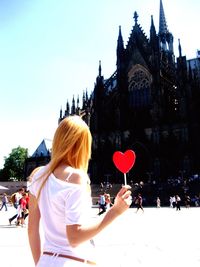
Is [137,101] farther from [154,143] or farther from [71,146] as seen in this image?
[71,146]

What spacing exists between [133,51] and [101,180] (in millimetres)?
16256

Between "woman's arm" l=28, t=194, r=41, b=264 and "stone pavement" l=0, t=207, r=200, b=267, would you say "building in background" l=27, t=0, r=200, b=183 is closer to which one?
"stone pavement" l=0, t=207, r=200, b=267

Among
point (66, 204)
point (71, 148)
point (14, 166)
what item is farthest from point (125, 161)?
point (14, 166)

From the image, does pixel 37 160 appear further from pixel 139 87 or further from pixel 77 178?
pixel 77 178

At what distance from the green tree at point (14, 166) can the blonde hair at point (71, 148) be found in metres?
71.7

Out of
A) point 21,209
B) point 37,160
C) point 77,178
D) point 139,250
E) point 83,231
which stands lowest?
point 139,250

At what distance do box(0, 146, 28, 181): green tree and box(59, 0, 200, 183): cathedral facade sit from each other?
32279mm

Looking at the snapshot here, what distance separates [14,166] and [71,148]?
240ft

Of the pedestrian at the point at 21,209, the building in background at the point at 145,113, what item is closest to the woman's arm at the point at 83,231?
the pedestrian at the point at 21,209

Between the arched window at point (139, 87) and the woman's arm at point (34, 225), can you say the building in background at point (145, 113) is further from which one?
the woman's arm at point (34, 225)

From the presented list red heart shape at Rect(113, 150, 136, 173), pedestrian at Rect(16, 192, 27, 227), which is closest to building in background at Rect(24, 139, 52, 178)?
pedestrian at Rect(16, 192, 27, 227)

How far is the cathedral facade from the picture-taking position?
35.7 meters

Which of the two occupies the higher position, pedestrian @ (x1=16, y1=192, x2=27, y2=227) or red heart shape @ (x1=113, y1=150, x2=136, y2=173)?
red heart shape @ (x1=113, y1=150, x2=136, y2=173)

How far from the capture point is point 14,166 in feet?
237
